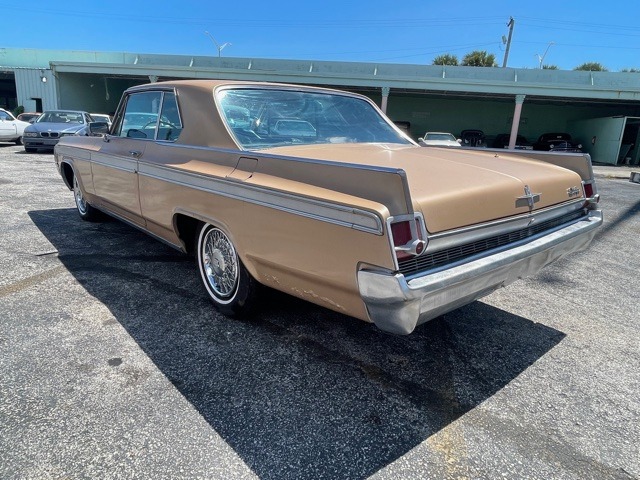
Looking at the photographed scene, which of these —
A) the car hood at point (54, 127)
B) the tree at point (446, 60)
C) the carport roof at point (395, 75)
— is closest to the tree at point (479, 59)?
the tree at point (446, 60)

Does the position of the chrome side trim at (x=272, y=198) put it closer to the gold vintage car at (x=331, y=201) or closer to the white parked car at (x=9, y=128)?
the gold vintage car at (x=331, y=201)

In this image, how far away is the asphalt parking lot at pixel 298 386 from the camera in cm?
190

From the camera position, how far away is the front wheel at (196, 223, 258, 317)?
9.67 ft

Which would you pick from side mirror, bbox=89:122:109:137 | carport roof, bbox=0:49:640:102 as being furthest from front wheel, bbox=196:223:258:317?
carport roof, bbox=0:49:640:102

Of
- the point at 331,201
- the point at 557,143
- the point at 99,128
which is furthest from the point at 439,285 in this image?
the point at 557,143

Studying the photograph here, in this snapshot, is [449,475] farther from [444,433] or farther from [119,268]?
[119,268]

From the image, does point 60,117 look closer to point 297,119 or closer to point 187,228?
point 187,228

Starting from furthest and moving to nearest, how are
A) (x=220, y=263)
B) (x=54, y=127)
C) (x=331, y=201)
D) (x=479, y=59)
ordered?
(x=479, y=59) < (x=54, y=127) < (x=220, y=263) < (x=331, y=201)

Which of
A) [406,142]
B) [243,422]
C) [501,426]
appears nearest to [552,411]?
Answer: [501,426]

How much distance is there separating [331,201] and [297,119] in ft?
5.12

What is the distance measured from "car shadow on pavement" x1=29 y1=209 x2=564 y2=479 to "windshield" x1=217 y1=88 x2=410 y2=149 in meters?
1.19

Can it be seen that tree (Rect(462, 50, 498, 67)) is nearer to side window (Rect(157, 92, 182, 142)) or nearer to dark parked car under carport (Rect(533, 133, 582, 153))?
dark parked car under carport (Rect(533, 133, 582, 153))

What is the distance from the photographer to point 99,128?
4.84 meters

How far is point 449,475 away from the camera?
1.84 metres
